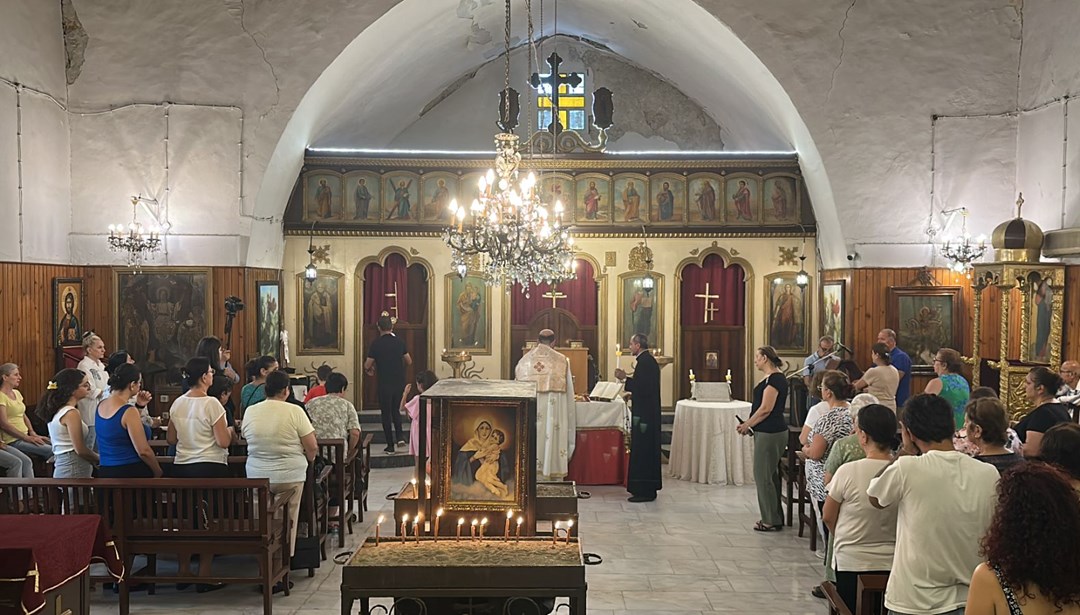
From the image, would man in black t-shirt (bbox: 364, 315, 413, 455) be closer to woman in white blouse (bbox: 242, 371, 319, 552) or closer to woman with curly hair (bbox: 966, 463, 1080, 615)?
woman in white blouse (bbox: 242, 371, 319, 552)

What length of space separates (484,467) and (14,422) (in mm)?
5325

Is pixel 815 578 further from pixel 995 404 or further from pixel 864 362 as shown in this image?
pixel 864 362

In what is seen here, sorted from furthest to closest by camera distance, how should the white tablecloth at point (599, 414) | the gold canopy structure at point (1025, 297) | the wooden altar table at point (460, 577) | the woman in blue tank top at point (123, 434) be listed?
the white tablecloth at point (599, 414), the gold canopy structure at point (1025, 297), the woman in blue tank top at point (123, 434), the wooden altar table at point (460, 577)

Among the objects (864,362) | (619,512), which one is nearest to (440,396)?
(619,512)

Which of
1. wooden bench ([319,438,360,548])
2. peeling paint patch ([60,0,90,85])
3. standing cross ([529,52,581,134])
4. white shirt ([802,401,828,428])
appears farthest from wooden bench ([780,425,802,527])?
peeling paint patch ([60,0,90,85])

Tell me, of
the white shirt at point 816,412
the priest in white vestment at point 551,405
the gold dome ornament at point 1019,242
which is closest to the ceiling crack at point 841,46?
the gold dome ornament at point 1019,242

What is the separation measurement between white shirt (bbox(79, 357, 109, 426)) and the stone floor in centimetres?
286

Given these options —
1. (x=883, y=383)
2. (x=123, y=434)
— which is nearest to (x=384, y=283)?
(x=883, y=383)

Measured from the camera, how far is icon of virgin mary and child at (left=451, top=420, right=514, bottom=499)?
16.4 ft

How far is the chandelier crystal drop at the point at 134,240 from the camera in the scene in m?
12.0

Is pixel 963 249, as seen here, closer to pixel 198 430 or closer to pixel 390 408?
pixel 390 408

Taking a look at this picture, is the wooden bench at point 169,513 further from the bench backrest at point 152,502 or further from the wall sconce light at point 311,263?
the wall sconce light at point 311,263

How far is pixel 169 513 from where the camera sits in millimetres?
6461

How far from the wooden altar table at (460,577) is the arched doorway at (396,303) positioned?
11133 millimetres
